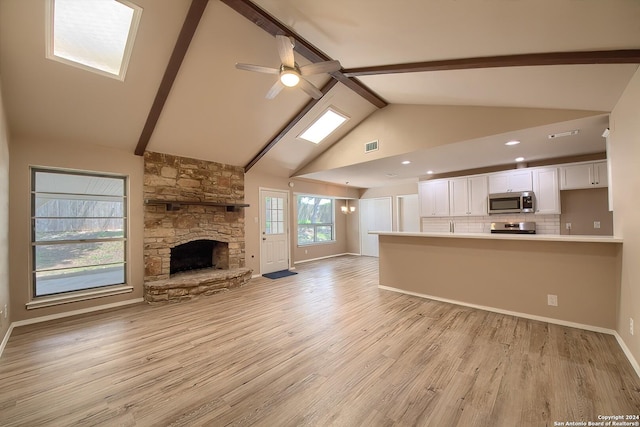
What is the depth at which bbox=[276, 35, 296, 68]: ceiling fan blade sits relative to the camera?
2279mm

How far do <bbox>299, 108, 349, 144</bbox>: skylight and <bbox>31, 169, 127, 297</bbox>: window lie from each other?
11.1 ft

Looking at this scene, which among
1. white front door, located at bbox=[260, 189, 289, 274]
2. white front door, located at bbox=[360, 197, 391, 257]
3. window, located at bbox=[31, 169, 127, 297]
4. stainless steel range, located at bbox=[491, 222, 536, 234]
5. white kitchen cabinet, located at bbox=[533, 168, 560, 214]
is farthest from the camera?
white front door, located at bbox=[360, 197, 391, 257]

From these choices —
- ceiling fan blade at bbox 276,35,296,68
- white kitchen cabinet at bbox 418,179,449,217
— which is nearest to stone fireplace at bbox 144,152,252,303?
ceiling fan blade at bbox 276,35,296,68

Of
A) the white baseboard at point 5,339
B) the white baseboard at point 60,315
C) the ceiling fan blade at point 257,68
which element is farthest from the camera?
the white baseboard at point 60,315

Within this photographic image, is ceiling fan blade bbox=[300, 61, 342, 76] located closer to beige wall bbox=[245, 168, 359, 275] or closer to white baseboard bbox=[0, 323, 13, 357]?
beige wall bbox=[245, 168, 359, 275]

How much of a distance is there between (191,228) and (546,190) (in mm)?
6774

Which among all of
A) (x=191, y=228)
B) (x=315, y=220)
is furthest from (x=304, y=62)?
(x=315, y=220)

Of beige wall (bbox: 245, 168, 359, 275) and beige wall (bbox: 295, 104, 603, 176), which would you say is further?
beige wall (bbox: 245, 168, 359, 275)

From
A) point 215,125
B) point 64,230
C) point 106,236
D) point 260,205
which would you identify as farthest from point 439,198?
point 64,230

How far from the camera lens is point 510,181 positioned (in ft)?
16.3

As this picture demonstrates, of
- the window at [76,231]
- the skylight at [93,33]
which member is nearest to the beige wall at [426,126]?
the skylight at [93,33]

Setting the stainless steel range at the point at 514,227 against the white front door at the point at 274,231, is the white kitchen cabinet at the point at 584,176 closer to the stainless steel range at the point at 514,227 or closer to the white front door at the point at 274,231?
the stainless steel range at the point at 514,227

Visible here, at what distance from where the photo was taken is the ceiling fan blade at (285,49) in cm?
228

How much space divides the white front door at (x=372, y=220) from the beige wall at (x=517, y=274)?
3.83 meters
